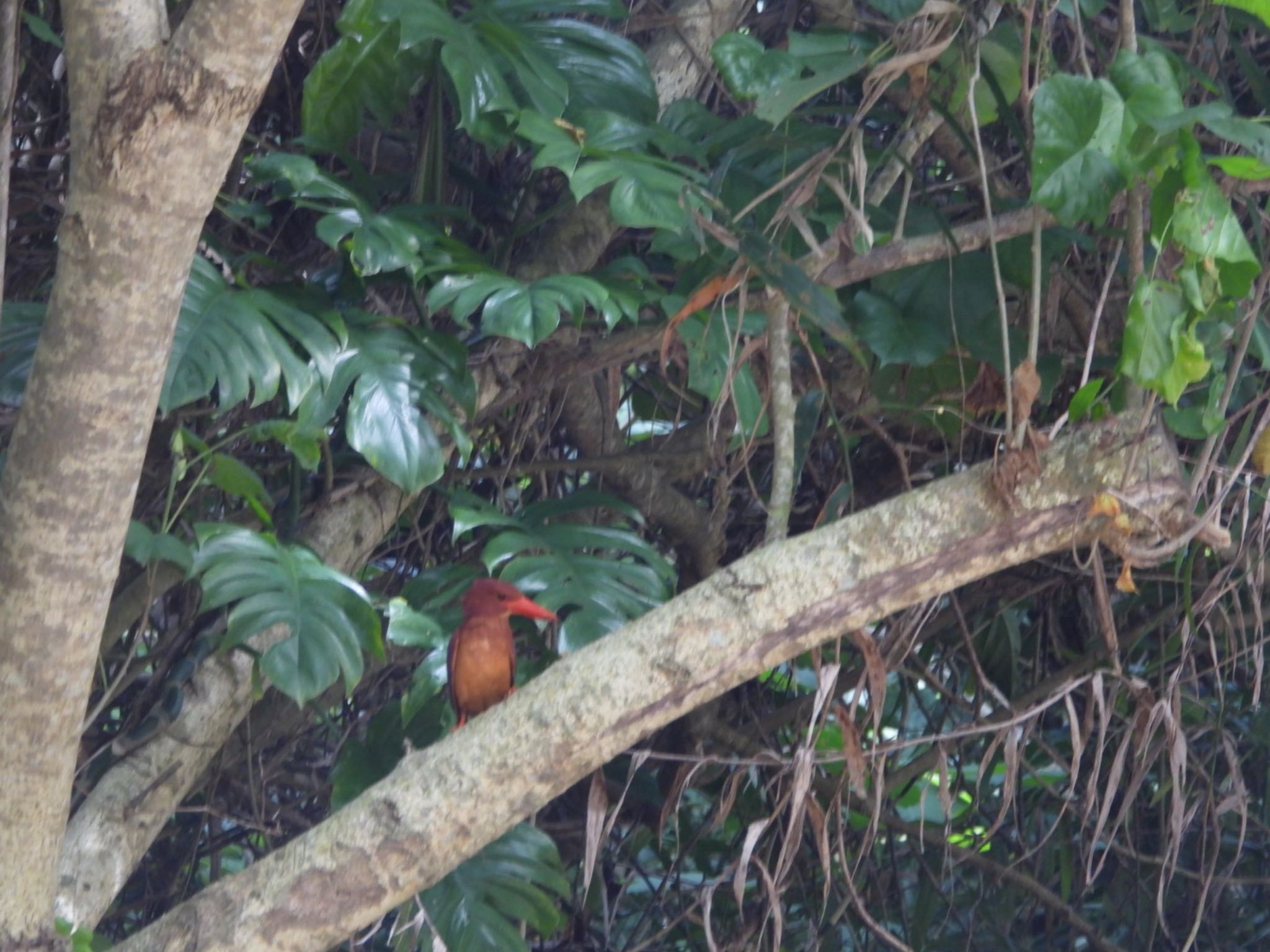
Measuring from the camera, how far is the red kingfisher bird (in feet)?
5.64

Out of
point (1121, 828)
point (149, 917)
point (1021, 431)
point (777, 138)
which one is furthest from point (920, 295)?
point (149, 917)

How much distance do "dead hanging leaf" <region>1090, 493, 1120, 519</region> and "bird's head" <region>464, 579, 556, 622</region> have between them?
29.3 inches

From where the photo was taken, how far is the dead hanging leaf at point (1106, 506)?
1.21 m

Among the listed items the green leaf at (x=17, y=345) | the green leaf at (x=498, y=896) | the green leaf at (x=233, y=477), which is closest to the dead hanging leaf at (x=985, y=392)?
the green leaf at (x=498, y=896)

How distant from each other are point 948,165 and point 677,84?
481mm

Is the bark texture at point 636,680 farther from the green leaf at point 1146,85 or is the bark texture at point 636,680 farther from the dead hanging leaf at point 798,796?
the green leaf at point 1146,85

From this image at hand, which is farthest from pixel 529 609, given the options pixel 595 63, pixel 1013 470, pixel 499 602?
pixel 595 63

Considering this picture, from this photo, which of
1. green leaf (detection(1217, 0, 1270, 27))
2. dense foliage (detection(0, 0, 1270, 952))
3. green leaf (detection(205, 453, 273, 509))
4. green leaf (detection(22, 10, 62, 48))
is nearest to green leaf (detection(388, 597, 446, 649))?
dense foliage (detection(0, 0, 1270, 952))

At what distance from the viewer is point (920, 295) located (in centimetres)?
178

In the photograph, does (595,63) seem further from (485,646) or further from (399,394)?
(485,646)

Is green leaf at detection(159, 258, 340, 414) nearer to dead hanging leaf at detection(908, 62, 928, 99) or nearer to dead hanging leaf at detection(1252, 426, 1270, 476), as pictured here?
dead hanging leaf at detection(908, 62, 928, 99)

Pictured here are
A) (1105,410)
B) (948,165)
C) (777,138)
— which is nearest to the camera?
(1105,410)

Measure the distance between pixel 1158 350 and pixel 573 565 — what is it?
0.83 m

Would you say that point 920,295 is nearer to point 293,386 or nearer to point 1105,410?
point 1105,410
